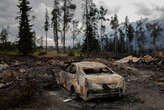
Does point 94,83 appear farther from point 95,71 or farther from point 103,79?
point 95,71

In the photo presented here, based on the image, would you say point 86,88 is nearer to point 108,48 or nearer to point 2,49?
point 2,49

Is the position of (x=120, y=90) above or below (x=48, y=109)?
above

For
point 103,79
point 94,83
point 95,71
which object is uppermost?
point 95,71

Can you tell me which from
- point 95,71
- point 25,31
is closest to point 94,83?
point 95,71

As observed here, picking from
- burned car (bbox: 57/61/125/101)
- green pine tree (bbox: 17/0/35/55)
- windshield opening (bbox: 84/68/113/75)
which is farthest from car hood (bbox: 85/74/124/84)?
green pine tree (bbox: 17/0/35/55)

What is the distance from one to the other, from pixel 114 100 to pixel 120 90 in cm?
58

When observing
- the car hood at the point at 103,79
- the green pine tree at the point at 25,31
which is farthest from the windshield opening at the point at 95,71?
the green pine tree at the point at 25,31

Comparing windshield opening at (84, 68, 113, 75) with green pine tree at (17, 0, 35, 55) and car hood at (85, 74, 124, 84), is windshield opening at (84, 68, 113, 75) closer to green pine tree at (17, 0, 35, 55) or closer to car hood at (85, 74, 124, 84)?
car hood at (85, 74, 124, 84)

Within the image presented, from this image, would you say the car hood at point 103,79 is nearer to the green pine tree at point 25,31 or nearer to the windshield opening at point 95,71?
the windshield opening at point 95,71

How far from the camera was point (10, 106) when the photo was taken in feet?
19.2

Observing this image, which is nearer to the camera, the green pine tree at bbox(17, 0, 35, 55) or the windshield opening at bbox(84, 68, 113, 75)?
the windshield opening at bbox(84, 68, 113, 75)

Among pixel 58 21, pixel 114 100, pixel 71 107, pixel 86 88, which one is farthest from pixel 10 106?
pixel 58 21

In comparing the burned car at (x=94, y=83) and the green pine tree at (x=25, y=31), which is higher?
the green pine tree at (x=25, y=31)

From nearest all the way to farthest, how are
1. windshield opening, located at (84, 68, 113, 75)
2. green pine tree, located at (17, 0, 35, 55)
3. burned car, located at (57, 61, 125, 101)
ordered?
burned car, located at (57, 61, 125, 101)
windshield opening, located at (84, 68, 113, 75)
green pine tree, located at (17, 0, 35, 55)
